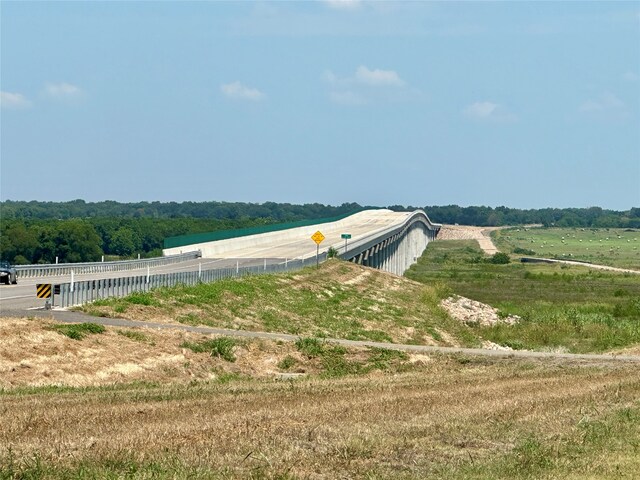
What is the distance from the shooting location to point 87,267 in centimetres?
7388

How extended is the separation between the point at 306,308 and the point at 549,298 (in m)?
45.3

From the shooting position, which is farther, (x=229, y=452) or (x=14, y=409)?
(x=14, y=409)

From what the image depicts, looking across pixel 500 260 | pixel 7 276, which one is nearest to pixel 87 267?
pixel 7 276

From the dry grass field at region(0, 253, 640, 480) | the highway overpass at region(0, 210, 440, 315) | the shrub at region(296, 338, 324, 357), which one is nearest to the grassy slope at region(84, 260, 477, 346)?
the dry grass field at region(0, 253, 640, 480)

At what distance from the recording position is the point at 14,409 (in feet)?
63.3

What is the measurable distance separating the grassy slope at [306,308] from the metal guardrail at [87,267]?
1230 cm

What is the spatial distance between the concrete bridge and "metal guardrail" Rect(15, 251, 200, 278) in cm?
960

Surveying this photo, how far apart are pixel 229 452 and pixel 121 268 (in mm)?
66708

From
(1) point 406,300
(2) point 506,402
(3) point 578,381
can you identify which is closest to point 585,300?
(1) point 406,300

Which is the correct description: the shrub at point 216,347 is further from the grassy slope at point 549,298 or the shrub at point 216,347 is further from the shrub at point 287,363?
the grassy slope at point 549,298

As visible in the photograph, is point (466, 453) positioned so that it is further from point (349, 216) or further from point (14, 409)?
point (349, 216)

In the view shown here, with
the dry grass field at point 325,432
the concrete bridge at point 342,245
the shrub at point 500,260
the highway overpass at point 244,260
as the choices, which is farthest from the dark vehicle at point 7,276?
the shrub at point 500,260

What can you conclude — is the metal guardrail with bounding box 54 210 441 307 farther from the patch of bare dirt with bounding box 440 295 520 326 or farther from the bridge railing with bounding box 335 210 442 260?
the bridge railing with bounding box 335 210 442 260

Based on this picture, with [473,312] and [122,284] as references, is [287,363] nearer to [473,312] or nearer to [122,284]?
[122,284]
